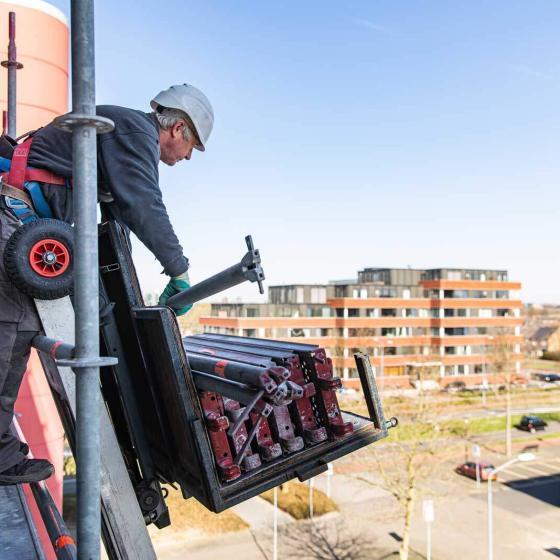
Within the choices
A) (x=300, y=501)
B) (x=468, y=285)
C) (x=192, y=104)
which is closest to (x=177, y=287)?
(x=192, y=104)

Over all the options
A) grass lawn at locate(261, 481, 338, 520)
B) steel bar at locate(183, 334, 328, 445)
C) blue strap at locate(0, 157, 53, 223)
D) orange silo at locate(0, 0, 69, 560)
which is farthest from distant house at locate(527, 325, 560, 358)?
blue strap at locate(0, 157, 53, 223)

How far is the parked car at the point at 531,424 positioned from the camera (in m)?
39.0

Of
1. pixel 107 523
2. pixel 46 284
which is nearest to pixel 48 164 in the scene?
pixel 46 284

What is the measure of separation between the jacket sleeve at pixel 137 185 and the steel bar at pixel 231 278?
11.0 inches

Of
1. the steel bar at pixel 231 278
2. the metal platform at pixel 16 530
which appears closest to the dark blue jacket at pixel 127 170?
the steel bar at pixel 231 278

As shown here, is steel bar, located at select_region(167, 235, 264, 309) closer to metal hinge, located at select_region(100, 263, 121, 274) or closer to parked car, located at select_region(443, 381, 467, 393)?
metal hinge, located at select_region(100, 263, 121, 274)

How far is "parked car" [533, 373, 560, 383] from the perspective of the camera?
194 ft

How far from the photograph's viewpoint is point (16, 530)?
11.5 feet

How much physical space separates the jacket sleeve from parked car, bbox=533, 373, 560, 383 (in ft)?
208

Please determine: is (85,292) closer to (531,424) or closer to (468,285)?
(531,424)

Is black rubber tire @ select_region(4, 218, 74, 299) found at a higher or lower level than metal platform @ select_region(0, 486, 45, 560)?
higher

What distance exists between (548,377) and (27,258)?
6532 centimetres

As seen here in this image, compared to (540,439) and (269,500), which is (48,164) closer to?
(269,500)

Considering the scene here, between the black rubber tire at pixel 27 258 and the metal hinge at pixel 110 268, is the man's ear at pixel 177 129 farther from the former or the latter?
the black rubber tire at pixel 27 258
